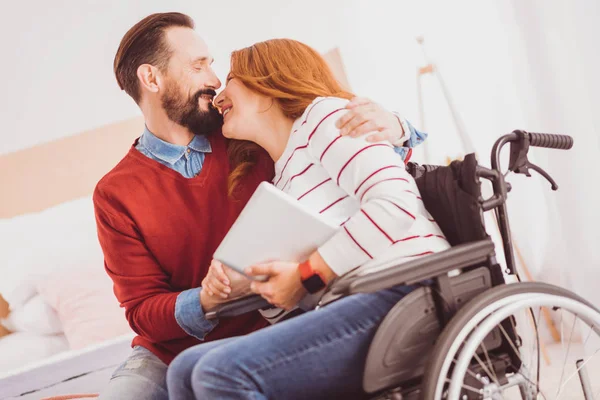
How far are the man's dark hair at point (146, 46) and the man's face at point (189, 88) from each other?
0.06 ft

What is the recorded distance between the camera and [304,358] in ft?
3.46

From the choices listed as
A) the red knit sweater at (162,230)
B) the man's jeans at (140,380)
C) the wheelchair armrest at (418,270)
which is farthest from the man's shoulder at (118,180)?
the wheelchair armrest at (418,270)

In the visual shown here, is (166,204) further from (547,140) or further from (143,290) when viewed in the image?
(547,140)

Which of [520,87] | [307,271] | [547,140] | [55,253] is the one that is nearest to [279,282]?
[307,271]

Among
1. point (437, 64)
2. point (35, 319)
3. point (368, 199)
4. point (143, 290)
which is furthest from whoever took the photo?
point (437, 64)

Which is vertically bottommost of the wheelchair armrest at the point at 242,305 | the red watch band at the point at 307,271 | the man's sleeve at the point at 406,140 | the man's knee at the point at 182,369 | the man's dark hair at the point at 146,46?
the man's knee at the point at 182,369

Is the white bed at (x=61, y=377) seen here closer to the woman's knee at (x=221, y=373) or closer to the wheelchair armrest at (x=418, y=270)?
the woman's knee at (x=221, y=373)

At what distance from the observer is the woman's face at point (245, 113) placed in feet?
4.67

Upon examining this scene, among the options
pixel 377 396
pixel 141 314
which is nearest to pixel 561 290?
pixel 377 396

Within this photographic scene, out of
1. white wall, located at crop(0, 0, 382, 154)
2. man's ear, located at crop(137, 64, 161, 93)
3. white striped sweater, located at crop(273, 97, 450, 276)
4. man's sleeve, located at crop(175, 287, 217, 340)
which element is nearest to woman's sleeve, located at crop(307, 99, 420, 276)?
white striped sweater, located at crop(273, 97, 450, 276)

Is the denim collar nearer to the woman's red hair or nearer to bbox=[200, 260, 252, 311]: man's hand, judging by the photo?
the woman's red hair

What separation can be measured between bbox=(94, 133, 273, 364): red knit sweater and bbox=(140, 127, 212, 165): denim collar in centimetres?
3

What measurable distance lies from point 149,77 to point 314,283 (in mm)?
783

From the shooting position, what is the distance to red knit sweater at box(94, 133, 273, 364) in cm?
151
